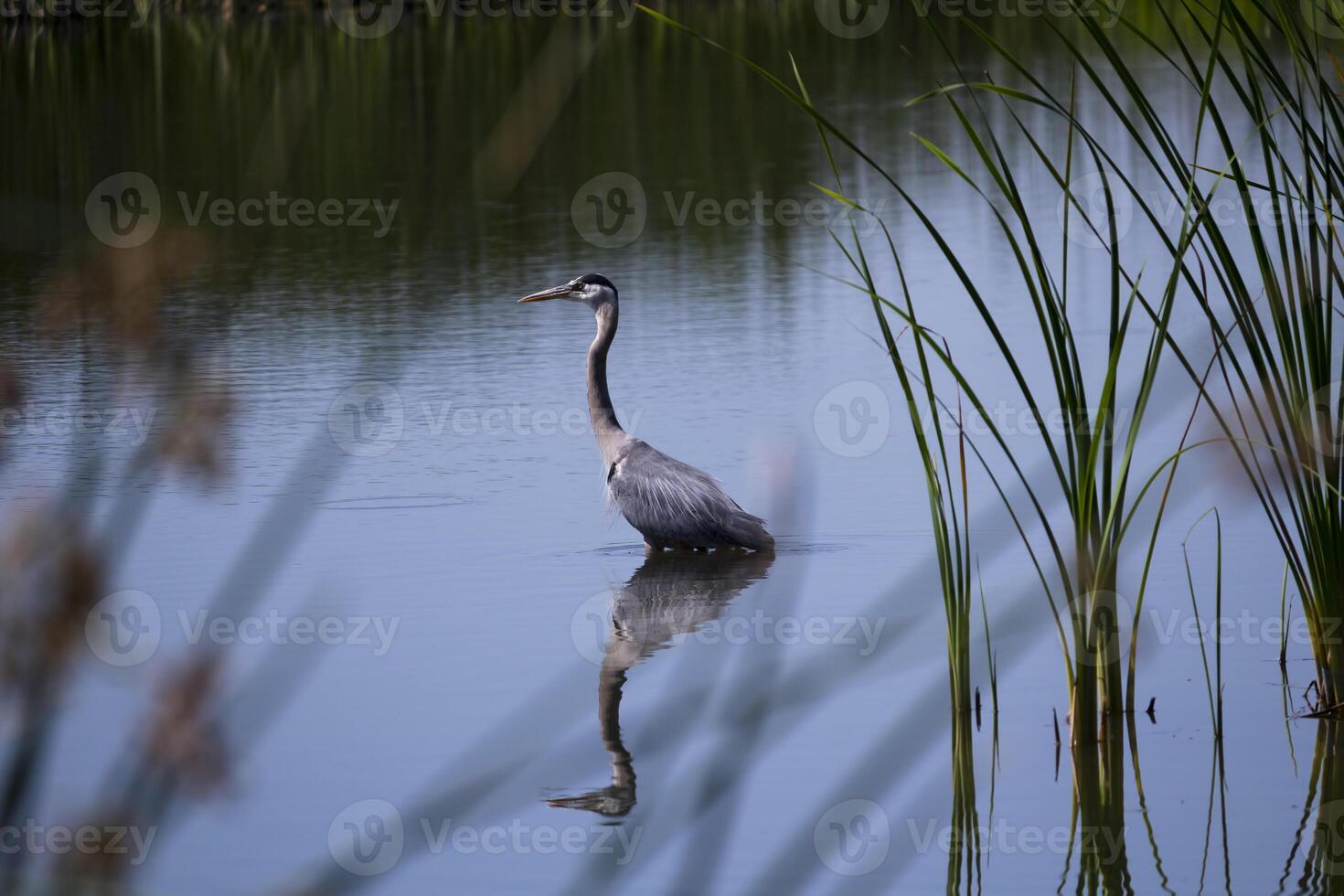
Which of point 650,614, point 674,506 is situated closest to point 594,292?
point 674,506

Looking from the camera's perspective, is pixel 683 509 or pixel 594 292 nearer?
pixel 683 509

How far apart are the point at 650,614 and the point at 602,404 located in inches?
53.7

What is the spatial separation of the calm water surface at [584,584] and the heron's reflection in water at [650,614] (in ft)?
0.05

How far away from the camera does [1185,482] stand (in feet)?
21.2

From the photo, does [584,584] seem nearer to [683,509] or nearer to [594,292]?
[683,509]

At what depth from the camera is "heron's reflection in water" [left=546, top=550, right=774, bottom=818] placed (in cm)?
413

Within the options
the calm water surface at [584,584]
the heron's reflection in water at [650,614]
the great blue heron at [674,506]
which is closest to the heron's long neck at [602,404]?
the great blue heron at [674,506]

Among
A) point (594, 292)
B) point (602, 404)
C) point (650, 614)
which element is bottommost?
point (650, 614)

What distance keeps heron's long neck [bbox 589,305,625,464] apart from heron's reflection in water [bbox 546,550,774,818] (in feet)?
1.56

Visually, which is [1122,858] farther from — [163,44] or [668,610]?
[163,44]

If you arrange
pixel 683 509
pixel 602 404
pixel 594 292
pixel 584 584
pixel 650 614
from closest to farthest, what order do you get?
pixel 650 614, pixel 584 584, pixel 683 509, pixel 602 404, pixel 594 292

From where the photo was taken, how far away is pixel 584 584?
588cm

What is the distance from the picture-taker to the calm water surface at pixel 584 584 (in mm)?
2930

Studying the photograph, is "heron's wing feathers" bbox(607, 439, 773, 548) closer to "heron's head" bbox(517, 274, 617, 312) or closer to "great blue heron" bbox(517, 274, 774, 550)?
"great blue heron" bbox(517, 274, 774, 550)
